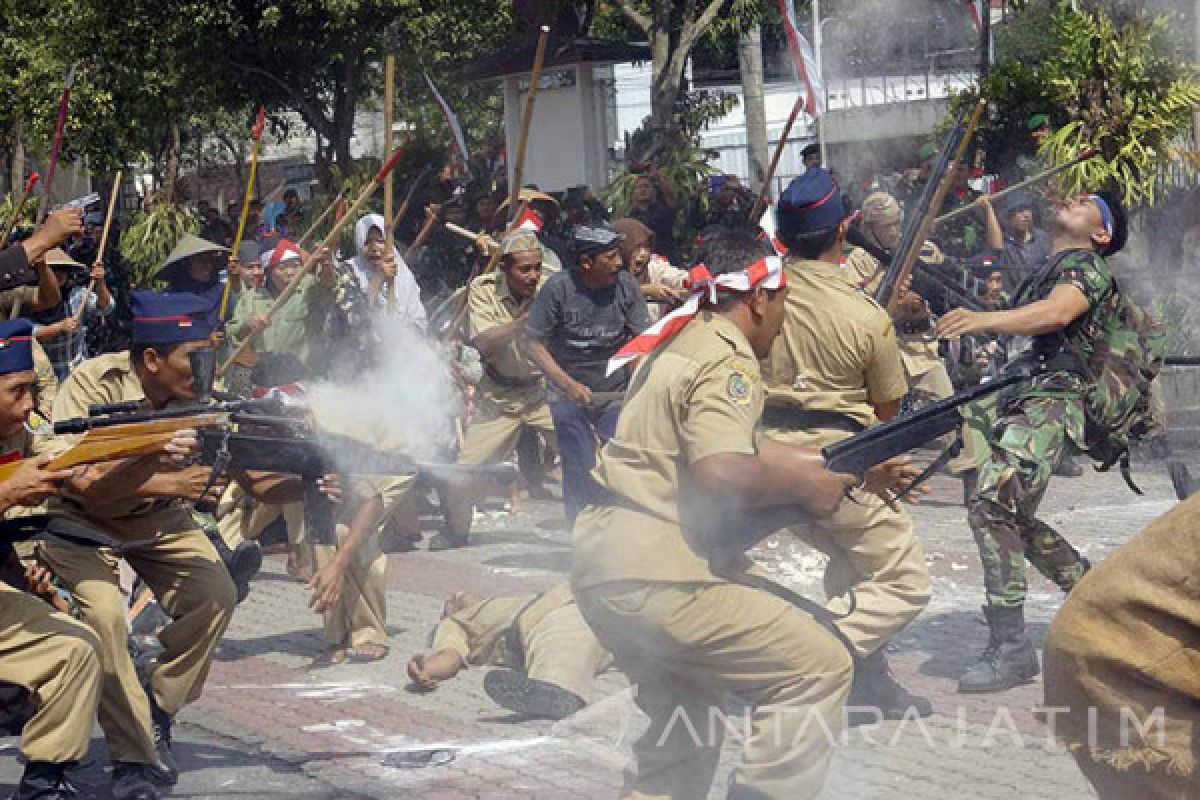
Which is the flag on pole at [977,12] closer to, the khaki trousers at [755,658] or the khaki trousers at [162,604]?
the khaki trousers at [162,604]

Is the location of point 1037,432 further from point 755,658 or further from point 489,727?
point 755,658

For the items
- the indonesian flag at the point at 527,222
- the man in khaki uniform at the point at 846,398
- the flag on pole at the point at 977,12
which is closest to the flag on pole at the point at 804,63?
the flag on pole at the point at 977,12

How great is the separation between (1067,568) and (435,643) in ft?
8.74

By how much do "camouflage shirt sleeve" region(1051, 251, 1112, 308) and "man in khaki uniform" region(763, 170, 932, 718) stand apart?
2.74 ft

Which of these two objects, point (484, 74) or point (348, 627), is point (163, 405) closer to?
point (348, 627)

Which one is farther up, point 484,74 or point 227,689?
point 484,74

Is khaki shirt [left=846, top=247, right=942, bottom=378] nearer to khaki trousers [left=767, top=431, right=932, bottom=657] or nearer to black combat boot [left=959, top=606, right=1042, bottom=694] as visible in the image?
black combat boot [left=959, top=606, right=1042, bottom=694]

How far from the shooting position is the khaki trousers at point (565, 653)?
700 centimetres

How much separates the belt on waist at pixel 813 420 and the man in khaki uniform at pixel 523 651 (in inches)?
42.1

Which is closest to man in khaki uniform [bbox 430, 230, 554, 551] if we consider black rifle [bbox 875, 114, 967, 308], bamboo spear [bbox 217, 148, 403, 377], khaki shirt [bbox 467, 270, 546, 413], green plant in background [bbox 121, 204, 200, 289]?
khaki shirt [bbox 467, 270, 546, 413]

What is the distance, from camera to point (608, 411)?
9758 millimetres

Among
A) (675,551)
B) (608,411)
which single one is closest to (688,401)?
(675,551)

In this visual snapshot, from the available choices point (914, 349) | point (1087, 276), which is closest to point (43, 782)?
point (1087, 276)

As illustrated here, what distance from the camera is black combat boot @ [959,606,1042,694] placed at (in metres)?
6.96
